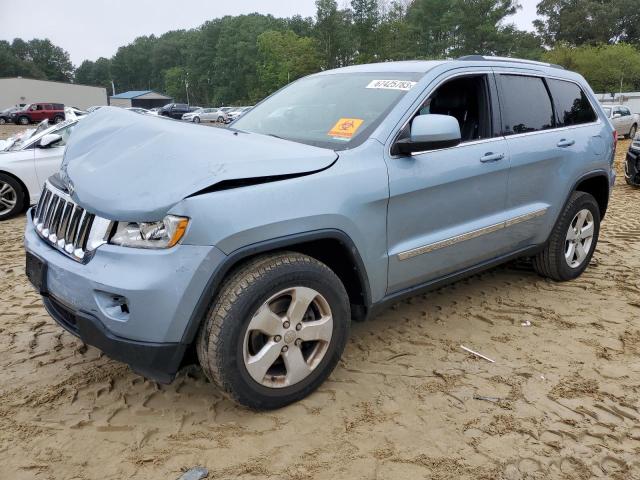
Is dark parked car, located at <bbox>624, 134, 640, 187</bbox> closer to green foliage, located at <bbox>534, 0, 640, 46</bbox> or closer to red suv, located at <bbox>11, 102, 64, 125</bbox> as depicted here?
red suv, located at <bbox>11, 102, 64, 125</bbox>

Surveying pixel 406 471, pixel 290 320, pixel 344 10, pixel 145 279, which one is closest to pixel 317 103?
pixel 290 320

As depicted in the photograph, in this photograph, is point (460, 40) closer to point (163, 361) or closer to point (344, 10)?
point (344, 10)

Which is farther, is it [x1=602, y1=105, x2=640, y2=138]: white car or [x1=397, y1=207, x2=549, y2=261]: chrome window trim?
[x1=602, y1=105, x2=640, y2=138]: white car

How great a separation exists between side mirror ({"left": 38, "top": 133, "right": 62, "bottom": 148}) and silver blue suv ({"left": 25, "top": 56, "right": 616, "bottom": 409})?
191 inches

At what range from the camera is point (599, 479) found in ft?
7.30

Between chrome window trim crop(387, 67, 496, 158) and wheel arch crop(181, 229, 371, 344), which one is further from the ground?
chrome window trim crop(387, 67, 496, 158)

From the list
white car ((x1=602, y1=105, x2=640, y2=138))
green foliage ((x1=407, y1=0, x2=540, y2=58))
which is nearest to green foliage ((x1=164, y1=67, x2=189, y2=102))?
green foliage ((x1=407, y1=0, x2=540, y2=58))

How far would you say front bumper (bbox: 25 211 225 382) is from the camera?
2.21 metres

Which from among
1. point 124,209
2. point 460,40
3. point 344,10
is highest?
point 344,10

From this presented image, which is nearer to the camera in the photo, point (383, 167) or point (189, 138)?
point (189, 138)

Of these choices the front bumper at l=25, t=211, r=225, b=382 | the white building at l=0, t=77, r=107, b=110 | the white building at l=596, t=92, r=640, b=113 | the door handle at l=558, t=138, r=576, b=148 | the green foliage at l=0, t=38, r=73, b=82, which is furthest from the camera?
the green foliage at l=0, t=38, r=73, b=82

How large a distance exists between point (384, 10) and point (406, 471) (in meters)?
89.5

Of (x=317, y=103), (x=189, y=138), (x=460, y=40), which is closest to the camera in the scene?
(x=189, y=138)

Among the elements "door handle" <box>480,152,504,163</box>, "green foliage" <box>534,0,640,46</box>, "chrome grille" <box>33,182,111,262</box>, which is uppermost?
"green foliage" <box>534,0,640,46</box>
